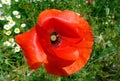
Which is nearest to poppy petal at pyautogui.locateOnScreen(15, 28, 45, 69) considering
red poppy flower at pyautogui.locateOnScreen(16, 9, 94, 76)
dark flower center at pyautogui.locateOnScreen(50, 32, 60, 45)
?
red poppy flower at pyautogui.locateOnScreen(16, 9, 94, 76)

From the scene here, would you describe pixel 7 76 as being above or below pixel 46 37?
below

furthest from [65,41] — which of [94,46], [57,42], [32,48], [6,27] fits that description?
[6,27]

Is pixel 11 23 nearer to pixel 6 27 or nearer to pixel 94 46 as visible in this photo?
pixel 6 27

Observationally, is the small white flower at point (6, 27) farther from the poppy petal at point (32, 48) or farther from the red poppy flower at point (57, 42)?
the poppy petal at point (32, 48)

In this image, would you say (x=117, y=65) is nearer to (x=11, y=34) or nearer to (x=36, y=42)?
(x=11, y=34)

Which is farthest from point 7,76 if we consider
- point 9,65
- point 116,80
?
point 116,80

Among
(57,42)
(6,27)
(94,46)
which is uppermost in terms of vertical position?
(57,42)
